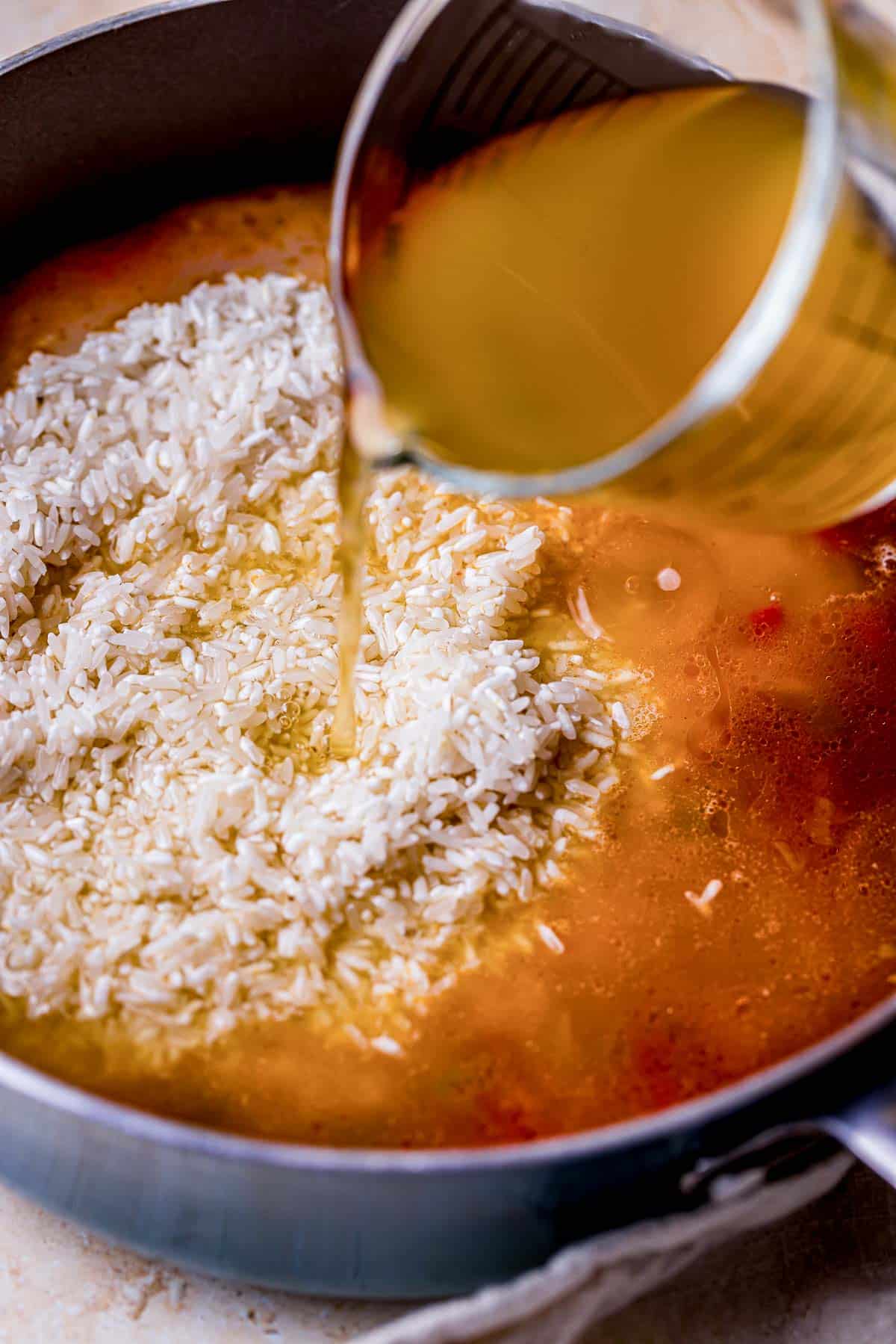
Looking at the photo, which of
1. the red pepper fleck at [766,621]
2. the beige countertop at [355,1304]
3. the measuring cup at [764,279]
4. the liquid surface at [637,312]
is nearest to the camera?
the measuring cup at [764,279]

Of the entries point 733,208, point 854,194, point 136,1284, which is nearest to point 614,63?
point 733,208

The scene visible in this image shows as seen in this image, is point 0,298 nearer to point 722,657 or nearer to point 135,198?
point 135,198

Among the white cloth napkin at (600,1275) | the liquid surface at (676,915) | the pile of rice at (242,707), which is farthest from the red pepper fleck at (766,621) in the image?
the white cloth napkin at (600,1275)

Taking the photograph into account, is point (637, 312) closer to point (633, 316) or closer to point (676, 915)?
point (633, 316)

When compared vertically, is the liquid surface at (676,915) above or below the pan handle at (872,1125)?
below

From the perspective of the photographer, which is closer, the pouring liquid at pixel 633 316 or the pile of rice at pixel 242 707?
the pouring liquid at pixel 633 316

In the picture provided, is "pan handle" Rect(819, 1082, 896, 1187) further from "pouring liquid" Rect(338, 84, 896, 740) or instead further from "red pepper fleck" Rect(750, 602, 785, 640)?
"red pepper fleck" Rect(750, 602, 785, 640)

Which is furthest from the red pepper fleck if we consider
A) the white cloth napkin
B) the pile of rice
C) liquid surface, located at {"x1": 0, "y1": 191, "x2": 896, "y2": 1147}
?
the white cloth napkin

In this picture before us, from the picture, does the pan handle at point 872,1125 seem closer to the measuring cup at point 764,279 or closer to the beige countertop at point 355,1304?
the beige countertop at point 355,1304
